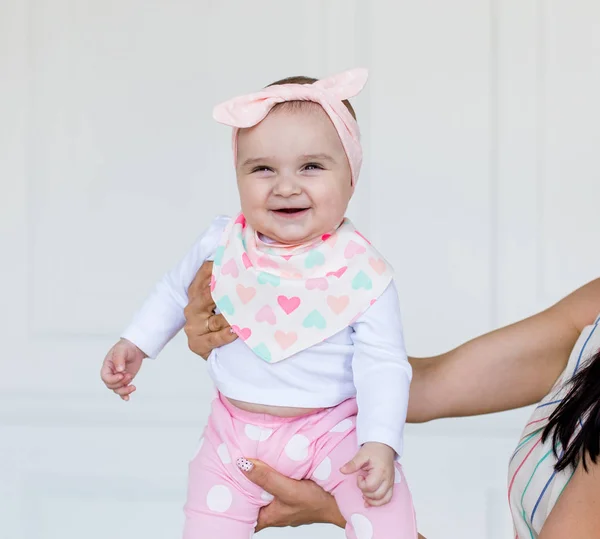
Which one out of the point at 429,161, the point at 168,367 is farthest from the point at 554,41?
the point at 168,367

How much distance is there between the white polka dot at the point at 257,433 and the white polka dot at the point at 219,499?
0.09 metres

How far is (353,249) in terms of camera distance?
4.63 feet

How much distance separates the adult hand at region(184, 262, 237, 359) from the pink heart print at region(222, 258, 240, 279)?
55 millimetres

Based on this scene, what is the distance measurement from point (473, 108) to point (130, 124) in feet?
3.45

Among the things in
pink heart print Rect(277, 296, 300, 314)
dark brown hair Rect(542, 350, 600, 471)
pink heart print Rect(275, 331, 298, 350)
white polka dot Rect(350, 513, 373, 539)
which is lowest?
white polka dot Rect(350, 513, 373, 539)

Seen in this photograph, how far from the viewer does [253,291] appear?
4.66 ft

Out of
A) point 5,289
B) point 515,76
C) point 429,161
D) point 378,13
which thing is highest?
point 378,13

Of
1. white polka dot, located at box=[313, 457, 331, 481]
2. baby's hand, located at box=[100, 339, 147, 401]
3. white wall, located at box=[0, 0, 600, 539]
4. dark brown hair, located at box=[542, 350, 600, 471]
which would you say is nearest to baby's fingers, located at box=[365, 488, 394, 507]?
white polka dot, located at box=[313, 457, 331, 481]

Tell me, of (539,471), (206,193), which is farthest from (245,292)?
(206,193)

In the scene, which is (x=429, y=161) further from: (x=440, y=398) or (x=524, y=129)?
(x=440, y=398)

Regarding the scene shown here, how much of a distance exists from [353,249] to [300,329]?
155 mm

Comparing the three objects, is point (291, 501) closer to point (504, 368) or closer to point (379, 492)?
point (379, 492)

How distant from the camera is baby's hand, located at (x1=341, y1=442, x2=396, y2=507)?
48.1 inches

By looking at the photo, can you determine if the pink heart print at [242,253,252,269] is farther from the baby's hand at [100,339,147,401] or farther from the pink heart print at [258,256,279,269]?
the baby's hand at [100,339,147,401]
